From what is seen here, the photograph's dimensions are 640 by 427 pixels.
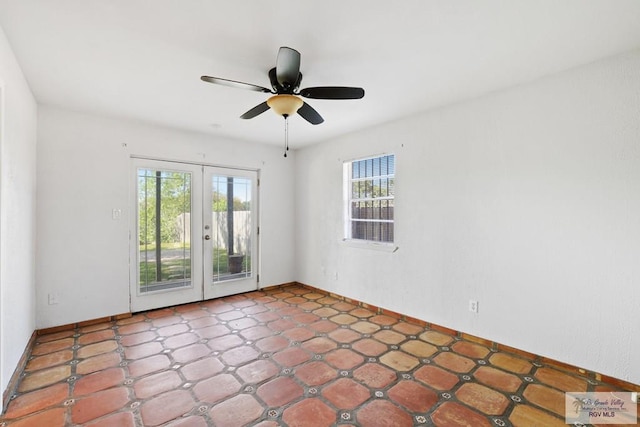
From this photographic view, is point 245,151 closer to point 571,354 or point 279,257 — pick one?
point 279,257

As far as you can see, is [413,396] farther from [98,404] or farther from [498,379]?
[98,404]

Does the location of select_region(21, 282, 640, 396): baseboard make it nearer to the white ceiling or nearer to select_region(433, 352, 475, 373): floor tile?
select_region(433, 352, 475, 373): floor tile

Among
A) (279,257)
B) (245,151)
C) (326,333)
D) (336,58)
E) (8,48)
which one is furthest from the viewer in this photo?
(279,257)

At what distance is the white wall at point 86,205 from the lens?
3.31m

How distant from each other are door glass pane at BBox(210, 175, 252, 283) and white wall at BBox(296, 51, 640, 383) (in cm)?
223

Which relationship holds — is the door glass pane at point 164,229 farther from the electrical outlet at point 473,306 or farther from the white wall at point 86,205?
the electrical outlet at point 473,306

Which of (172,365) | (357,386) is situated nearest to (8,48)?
(172,365)

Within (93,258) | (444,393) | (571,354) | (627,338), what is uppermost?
(93,258)

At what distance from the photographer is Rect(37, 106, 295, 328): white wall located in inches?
130

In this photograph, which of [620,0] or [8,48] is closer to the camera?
[620,0]

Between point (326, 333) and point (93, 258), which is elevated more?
point (93, 258)

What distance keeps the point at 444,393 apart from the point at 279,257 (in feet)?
11.6

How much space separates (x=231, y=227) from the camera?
4750 mm

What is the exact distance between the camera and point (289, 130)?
4.25m
